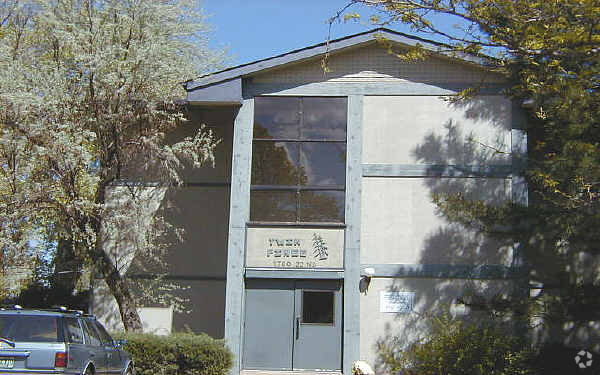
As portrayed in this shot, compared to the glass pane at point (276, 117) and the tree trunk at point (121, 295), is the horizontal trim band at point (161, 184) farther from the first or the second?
the glass pane at point (276, 117)

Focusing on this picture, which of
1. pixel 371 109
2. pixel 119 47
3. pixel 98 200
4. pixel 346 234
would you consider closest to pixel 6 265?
pixel 98 200

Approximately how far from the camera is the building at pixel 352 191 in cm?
1803

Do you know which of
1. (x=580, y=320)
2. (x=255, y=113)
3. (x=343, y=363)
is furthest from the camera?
(x=255, y=113)

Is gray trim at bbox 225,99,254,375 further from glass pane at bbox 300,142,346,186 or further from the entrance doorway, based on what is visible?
glass pane at bbox 300,142,346,186

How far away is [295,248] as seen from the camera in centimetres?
1828

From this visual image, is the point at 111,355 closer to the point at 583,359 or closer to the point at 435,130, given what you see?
the point at 435,130

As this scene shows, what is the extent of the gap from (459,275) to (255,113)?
246 inches

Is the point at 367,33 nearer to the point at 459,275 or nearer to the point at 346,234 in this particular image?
the point at 346,234

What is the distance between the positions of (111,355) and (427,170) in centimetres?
869

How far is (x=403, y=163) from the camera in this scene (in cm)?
1856

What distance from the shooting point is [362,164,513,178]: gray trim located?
1841 cm

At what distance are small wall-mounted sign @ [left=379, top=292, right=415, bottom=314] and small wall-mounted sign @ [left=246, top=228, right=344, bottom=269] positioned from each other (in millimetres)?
1317

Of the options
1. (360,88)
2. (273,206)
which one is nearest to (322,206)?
(273,206)

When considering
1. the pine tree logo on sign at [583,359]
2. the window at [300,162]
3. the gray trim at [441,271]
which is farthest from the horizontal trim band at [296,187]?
the pine tree logo on sign at [583,359]
